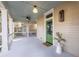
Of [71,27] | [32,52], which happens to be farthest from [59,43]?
[32,52]

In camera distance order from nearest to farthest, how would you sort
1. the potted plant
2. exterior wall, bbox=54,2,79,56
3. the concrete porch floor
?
exterior wall, bbox=54,2,79,56 → the concrete porch floor → the potted plant

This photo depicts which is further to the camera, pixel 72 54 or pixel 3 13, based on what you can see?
pixel 3 13

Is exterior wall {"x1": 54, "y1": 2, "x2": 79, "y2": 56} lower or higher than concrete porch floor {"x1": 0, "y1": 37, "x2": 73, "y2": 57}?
higher

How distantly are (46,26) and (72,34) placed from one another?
136 inches

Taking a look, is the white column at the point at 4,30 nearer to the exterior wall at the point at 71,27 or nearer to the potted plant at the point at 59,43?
the potted plant at the point at 59,43

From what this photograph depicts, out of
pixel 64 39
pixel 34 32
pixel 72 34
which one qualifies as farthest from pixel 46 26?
pixel 34 32

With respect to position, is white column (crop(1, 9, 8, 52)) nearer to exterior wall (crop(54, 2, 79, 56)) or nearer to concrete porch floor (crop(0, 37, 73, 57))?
concrete porch floor (crop(0, 37, 73, 57))

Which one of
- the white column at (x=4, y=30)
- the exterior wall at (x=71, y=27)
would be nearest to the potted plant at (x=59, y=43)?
the exterior wall at (x=71, y=27)

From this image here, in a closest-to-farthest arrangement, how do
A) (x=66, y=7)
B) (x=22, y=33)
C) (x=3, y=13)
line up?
(x=66, y=7), (x=3, y=13), (x=22, y=33)

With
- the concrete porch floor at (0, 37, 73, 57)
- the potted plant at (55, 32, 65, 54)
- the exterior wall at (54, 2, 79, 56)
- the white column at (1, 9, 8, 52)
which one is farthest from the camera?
the white column at (1, 9, 8, 52)

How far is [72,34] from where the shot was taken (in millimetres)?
4004

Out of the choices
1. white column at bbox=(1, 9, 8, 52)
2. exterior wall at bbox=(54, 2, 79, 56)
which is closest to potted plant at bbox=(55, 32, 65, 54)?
exterior wall at bbox=(54, 2, 79, 56)

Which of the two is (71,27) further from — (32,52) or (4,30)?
(4,30)

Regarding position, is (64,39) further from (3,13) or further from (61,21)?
(3,13)
